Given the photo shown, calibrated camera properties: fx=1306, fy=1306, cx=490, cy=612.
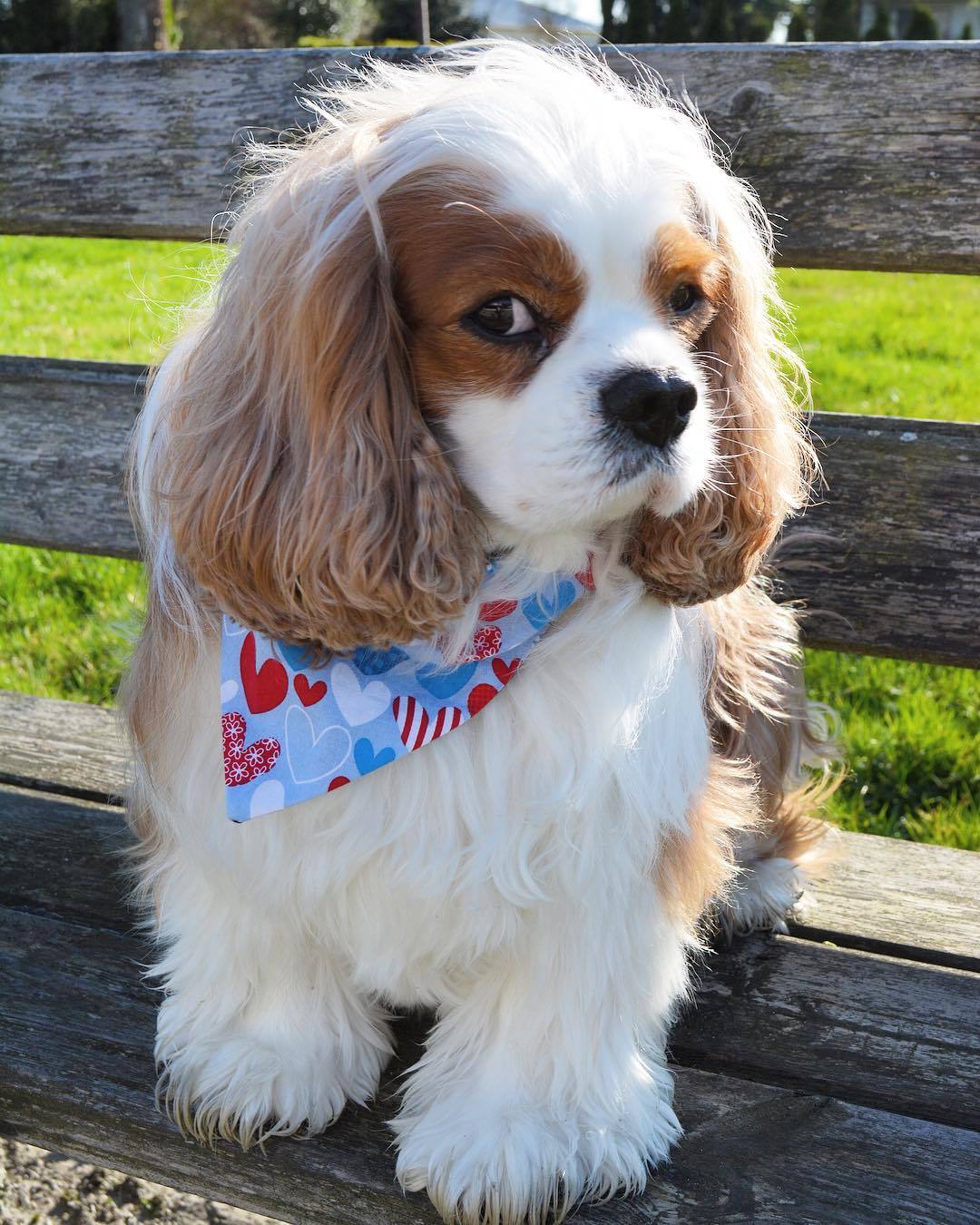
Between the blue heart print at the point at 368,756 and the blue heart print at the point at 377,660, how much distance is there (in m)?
0.09

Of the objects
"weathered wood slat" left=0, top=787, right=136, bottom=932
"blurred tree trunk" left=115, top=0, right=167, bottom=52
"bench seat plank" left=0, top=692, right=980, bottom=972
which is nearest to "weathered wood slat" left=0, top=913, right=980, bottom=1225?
"weathered wood slat" left=0, top=787, right=136, bottom=932

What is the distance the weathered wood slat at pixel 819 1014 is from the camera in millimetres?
1655

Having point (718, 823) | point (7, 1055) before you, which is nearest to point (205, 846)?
point (7, 1055)

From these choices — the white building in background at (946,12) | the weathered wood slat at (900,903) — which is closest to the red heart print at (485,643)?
the weathered wood slat at (900,903)

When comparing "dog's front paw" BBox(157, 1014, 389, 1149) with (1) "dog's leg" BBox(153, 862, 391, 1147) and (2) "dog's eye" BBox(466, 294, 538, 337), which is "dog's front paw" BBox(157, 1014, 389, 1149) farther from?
(2) "dog's eye" BBox(466, 294, 538, 337)

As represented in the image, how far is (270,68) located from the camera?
2162 mm

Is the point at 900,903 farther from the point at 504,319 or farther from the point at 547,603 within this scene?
the point at 504,319

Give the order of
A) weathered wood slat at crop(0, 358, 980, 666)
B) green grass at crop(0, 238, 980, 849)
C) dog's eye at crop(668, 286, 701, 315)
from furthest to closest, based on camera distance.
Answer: green grass at crop(0, 238, 980, 849) < weathered wood slat at crop(0, 358, 980, 666) < dog's eye at crop(668, 286, 701, 315)

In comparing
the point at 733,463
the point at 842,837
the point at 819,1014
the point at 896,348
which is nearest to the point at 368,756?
the point at 733,463

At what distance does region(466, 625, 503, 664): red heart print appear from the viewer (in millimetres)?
1505

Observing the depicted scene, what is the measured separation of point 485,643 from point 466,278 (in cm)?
42

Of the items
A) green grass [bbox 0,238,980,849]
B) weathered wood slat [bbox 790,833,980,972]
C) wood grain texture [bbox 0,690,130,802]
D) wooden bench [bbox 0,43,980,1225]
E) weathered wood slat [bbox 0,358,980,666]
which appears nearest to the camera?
wooden bench [bbox 0,43,980,1225]

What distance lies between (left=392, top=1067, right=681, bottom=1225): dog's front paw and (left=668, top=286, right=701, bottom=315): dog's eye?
933 millimetres

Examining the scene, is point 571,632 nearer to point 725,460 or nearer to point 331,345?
point 725,460
